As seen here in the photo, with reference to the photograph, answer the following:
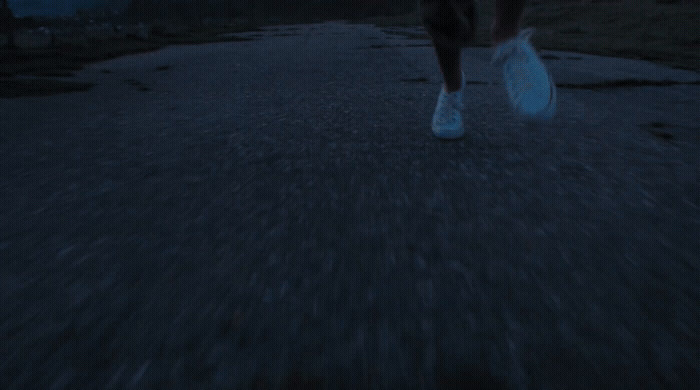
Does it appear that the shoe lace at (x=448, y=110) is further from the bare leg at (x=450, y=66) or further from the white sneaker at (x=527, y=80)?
the white sneaker at (x=527, y=80)

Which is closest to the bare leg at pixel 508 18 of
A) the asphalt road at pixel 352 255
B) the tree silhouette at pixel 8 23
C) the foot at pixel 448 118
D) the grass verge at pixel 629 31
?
the foot at pixel 448 118

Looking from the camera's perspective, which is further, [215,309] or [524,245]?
[524,245]

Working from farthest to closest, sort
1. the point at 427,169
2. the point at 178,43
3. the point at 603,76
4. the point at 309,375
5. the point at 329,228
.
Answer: the point at 178,43 → the point at 603,76 → the point at 427,169 → the point at 329,228 → the point at 309,375

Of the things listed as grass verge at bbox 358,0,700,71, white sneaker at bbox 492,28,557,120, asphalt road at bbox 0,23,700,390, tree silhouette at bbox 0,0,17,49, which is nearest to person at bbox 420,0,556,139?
white sneaker at bbox 492,28,557,120

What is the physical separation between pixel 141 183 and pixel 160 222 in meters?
0.34

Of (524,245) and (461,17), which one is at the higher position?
(461,17)

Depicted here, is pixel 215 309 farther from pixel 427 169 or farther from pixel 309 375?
pixel 427 169

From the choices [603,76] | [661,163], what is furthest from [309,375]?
[603,76]

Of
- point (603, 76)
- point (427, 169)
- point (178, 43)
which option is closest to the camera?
point (427, 169)

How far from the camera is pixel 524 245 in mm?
1071

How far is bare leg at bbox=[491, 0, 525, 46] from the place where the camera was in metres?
1.86

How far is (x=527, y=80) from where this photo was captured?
1770 millimetres

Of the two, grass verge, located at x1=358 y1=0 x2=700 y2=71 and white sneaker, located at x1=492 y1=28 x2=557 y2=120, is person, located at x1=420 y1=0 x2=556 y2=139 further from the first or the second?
grass verge, located at x1=358 y1=0 x2=700 y2=71

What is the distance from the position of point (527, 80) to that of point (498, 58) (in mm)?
200
